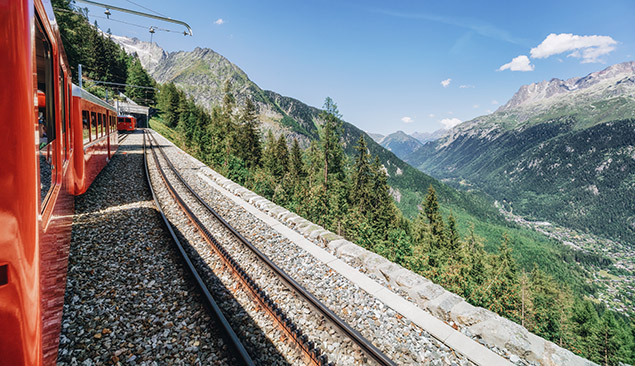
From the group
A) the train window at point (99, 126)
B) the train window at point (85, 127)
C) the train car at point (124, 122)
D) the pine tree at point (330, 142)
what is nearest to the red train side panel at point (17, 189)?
the train window at point (85, 127)

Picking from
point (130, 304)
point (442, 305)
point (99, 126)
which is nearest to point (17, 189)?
point (130, 304)

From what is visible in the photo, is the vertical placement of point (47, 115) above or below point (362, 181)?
above

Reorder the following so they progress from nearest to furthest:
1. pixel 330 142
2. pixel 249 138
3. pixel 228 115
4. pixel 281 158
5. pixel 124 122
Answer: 1. pixel 330 142
2. pixel 124 122
3. pixel 228 115
4. pixel 249 138
5. pixel 281 158

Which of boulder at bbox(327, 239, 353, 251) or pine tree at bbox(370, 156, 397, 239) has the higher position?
boulder at bbox(327, 239, 353, 251)

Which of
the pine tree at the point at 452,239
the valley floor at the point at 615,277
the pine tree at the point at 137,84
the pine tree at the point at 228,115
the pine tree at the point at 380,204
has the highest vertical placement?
the pine tree at the point at 137,84

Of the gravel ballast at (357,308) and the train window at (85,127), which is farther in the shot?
the train window at (85,127)

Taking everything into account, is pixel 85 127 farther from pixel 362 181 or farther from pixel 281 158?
pixel 281 158

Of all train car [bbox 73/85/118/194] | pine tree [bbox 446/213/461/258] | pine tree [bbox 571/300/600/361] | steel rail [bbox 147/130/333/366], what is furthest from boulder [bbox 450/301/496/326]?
pine tree [bbox 571/300/600/361]

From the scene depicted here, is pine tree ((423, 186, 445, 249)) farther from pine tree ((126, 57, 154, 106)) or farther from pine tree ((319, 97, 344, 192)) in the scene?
pine tree ((126, 57, 154, 106))

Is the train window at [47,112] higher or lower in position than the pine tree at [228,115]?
lower

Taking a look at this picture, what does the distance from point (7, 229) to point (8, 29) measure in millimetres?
1308

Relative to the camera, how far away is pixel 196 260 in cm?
719

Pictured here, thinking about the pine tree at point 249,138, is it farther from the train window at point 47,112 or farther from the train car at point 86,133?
the train window at point 47,112

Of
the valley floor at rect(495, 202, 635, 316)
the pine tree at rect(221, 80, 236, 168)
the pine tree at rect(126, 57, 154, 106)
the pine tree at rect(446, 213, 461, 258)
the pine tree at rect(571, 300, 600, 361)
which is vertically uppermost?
the pine tree at rect(126, 57, 154, 106)
